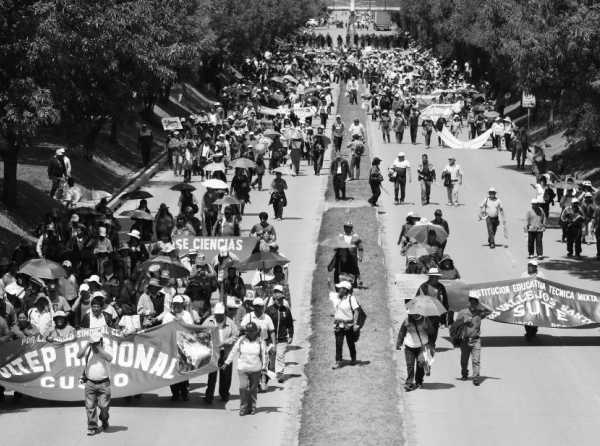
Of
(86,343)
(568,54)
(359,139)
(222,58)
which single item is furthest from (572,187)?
(222,58)

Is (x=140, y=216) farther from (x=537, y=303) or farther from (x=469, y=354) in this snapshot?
(x=469, y=354)

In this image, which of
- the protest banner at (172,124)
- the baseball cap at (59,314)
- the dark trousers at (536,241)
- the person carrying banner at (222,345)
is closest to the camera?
the person carrying banner at (222,345)

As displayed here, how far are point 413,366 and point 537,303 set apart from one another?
3.70 m

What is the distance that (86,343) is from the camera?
1922 centimetres

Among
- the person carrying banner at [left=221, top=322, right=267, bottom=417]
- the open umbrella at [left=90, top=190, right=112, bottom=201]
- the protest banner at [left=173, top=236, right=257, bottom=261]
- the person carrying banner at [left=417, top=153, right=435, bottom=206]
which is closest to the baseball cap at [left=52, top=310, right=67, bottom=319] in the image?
the person carrying banner at [left=221, top=322, right=267, bottom=417]

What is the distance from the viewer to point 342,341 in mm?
21375

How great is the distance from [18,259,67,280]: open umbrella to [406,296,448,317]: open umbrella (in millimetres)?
5577

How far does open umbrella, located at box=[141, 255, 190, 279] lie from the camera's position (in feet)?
75.8

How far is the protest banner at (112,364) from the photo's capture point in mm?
19188

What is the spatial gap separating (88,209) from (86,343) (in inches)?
412

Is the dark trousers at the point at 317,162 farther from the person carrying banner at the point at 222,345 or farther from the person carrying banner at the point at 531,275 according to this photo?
the person carrying banner at the point at 222,345

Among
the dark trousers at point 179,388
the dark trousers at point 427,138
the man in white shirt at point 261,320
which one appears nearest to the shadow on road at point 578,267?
the man in white shirt at point 261,320

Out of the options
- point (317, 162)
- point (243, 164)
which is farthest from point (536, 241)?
point (317, 162)

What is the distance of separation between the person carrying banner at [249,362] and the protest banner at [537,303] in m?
5.07
